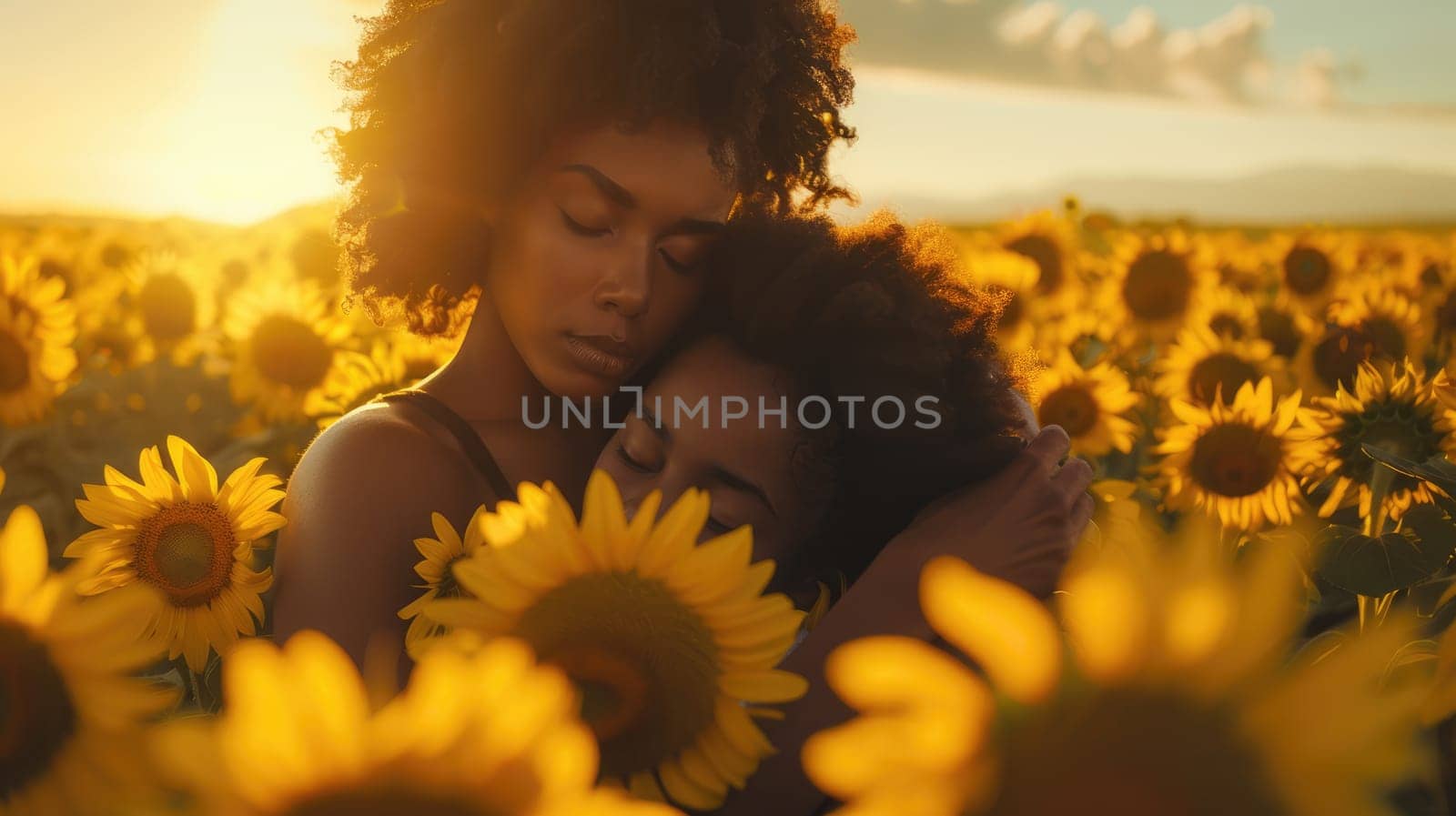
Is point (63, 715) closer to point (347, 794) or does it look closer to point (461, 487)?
point (347, 794)

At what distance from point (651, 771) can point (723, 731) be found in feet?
0.20

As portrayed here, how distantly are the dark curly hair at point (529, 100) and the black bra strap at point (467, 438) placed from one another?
34cm

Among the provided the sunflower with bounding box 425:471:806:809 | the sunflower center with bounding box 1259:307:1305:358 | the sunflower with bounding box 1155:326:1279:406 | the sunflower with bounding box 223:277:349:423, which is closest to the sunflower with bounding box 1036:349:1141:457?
the sunflower with bounding box 1155:326:1279:406

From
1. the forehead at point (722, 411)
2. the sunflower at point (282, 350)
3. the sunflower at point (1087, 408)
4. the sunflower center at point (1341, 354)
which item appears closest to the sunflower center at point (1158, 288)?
the sunflower center at point (1341, 354)

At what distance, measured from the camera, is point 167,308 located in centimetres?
504

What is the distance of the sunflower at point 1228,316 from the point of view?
156 inches

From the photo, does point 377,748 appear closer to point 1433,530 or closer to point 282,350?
point 1433,530

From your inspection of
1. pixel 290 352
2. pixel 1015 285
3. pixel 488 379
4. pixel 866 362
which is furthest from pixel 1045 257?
pixel 866 362

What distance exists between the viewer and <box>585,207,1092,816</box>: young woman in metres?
1.43

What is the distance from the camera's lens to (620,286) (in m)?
1.74

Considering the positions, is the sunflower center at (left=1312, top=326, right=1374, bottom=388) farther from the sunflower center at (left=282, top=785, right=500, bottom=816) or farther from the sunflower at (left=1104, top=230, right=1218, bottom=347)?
the sunflower center at (left=282, top=785, right=500, bottom=816)

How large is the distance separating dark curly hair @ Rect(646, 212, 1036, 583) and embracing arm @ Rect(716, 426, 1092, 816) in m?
0.06

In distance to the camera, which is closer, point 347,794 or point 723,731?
point 347,794

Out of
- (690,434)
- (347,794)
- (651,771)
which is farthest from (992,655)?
(690,434)
